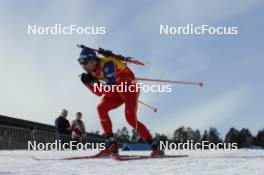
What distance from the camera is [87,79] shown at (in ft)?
27.3

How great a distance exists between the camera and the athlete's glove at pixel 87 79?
27.2 ft

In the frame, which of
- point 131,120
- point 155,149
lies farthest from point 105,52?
point 155,149

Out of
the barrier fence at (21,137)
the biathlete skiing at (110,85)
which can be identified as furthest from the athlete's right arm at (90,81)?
the barrier fence at (21,137)

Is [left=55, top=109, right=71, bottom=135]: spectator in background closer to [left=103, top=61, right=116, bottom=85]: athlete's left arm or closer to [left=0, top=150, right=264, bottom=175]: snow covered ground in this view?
[left=103, top=61, right=116, bottom=85]: athlete's left arm

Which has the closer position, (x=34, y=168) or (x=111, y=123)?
(x=34, y=168)

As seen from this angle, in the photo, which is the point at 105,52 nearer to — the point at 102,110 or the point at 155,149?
the point at 102,110

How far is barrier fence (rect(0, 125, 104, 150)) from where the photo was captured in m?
15.0

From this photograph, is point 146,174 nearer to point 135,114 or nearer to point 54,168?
point 54,168

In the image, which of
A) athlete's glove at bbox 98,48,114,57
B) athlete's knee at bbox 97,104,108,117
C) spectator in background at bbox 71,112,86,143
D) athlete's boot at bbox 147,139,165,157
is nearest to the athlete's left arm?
athlete's glove at bbox 98,48,114,57

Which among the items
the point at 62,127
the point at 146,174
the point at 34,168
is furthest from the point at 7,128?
the point at 146,174

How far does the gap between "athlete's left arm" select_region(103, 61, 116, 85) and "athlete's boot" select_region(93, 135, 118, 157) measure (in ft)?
3.01

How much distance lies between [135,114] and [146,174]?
2897 millimetres

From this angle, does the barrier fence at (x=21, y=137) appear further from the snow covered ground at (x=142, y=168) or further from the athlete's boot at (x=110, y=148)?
the snow covered ground at (x=142, y=168)

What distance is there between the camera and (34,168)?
6.12 m
